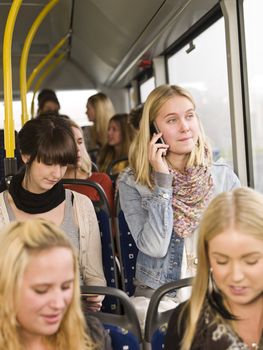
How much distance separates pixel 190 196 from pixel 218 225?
973 millimetres

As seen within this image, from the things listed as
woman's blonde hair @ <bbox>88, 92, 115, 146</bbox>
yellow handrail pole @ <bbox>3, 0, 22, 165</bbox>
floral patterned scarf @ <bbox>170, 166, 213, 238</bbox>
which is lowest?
floral patterned scarf @ <bbox>170, 166, 213, 238</bbox>

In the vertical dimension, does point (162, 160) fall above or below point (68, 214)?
above

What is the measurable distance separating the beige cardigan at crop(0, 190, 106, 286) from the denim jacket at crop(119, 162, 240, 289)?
0.16m

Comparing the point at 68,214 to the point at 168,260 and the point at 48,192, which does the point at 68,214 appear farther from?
the point at 168,260

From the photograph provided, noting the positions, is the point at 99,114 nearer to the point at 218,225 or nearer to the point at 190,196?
the point at 190,196

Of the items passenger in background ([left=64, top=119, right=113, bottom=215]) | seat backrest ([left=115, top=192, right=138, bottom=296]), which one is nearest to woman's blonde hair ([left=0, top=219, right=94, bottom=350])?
seat backrest ([left=115, top=192, right=138, bottom=296])

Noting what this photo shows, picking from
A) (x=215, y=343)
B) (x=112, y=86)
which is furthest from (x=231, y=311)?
(x=112, y=86)

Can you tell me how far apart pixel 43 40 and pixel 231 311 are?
6.75 m

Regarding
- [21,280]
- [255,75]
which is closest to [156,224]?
[21,280]

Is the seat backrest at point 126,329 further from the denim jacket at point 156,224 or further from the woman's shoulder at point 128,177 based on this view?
the woman's shoulder at point 128,177

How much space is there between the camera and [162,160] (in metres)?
2.62

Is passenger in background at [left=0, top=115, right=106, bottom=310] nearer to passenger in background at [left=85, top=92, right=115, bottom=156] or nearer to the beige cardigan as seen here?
the beige cardigan

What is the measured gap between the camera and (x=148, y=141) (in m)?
2.74

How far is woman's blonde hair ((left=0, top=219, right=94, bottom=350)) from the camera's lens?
1.60 meters
